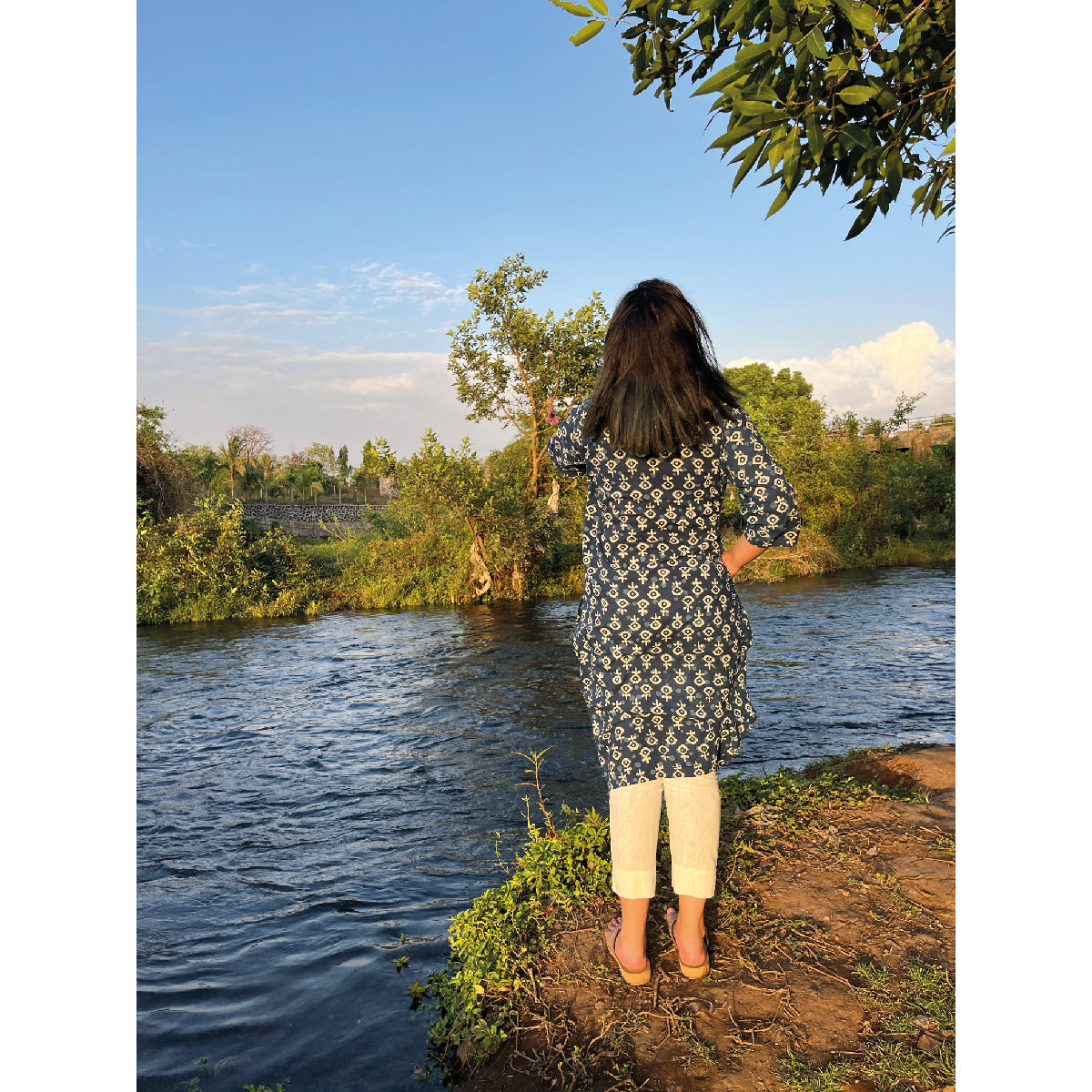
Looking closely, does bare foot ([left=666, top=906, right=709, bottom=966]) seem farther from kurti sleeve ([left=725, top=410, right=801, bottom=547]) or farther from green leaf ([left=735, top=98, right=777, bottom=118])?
green leaf ([left=735, top=98, right=777, bottom=118])

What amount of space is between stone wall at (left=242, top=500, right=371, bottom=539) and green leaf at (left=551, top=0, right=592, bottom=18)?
20784mm

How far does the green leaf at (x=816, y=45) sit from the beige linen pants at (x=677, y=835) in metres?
1.93

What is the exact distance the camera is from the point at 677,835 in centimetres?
246

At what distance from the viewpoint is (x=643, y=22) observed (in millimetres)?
2975

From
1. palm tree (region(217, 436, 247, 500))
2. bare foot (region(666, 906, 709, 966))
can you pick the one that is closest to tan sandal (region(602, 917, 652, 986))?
bare foot (region(666, 906, 709, 966))

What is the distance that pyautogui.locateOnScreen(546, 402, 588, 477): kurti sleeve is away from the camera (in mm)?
2473

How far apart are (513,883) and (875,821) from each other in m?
1.54

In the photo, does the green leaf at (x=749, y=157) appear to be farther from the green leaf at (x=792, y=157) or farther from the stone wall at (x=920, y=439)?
the stone wall at (x=920, y=439)

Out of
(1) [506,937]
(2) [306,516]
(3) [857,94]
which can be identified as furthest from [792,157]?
(2) [306,516]

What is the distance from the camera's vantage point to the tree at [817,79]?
2.06 meters

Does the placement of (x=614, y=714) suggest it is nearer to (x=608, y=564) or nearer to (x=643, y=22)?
(x=608, y=564)

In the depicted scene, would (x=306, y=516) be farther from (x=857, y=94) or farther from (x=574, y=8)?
(x=857, y=94)

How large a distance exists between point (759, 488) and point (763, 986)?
57.5 inches
